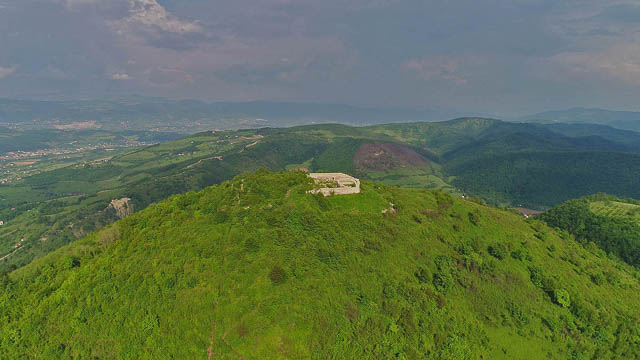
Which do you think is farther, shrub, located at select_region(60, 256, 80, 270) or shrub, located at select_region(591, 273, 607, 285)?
shrub, located at select_region(591, 273, 607, 285)

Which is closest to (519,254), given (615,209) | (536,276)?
(536,276)

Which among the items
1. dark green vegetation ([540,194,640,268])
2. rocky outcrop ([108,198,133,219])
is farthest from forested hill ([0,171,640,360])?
rocky outcrop ([108,198,133,219])

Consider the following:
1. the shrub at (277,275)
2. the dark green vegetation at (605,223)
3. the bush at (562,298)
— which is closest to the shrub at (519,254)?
the bush at (562,298)

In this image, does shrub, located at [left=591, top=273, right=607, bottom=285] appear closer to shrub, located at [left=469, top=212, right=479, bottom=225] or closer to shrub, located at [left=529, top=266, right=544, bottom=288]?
shrub, located at [left=529, top=266, right=544, bottom=288]

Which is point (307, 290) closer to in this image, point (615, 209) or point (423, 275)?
point (423, 275)

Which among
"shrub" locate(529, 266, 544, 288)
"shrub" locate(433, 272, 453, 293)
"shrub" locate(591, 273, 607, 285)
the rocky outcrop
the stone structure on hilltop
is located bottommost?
the rocky outcrop

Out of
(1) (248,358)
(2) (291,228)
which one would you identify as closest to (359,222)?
(2) (291,228)

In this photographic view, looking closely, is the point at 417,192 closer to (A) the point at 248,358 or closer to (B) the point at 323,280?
(B) the point at 323,280
